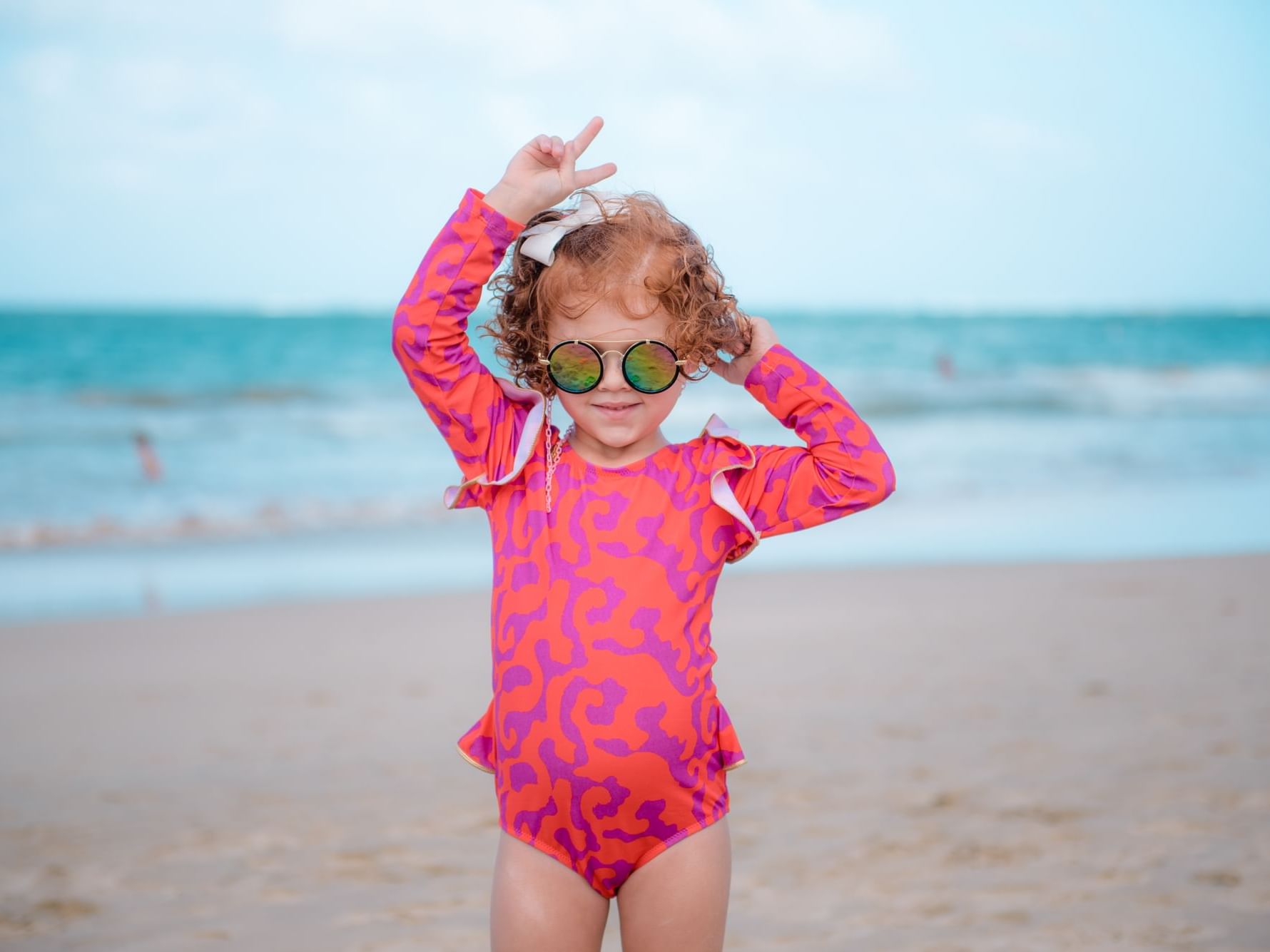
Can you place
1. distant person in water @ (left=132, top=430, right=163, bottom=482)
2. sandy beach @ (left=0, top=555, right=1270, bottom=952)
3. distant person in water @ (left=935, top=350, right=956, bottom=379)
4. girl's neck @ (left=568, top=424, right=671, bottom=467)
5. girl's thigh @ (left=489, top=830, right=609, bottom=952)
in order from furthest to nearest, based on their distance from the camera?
distant person in water @ (left=935, top=350, right=956, bottom=379)
distant person in water @ (left=132, top=430, right=163, bottom=482)
sandy beach @ (left=0, top=555, right=1270, bottom=952)
girl's neck @ (left=568, top=424, right=671, bottom=467)
girl's thigh @ (left=489, top=830, right=609, bottom=952)

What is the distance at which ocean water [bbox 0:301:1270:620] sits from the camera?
761 centimetres

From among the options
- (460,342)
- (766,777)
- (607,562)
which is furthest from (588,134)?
(766,777)

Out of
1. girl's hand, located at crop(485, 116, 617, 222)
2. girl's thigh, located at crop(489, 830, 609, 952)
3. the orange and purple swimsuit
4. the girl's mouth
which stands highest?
girl's hand, located at crop(485, 116, 617, 222)

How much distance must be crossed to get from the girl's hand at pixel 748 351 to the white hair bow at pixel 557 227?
11.3 inches

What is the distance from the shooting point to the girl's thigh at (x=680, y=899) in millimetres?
1922

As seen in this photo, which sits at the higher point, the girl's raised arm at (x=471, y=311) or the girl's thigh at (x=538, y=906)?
the girl's raised arm at (x=471, y=311)

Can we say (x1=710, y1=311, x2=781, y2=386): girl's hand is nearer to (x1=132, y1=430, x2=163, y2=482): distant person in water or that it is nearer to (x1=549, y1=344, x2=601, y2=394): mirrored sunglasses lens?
(x1=549, y1=344, x2=601, y2=394): mirrored sunglasses lens

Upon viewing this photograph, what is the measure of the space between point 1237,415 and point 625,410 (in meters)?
15.9

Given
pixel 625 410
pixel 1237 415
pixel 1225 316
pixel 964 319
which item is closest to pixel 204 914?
pixel 625 410

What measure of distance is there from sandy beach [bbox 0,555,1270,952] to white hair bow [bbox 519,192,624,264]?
184 centimetres

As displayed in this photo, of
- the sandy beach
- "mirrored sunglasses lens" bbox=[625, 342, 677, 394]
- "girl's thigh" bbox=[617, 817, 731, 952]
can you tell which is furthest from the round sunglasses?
the sandy beach

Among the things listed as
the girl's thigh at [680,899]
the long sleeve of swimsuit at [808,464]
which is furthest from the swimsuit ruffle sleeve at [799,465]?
the girl's thigh at [680,899]

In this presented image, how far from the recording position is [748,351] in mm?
2047

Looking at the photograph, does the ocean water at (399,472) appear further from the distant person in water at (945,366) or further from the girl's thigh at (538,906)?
the girl's thigh at (538,906)
